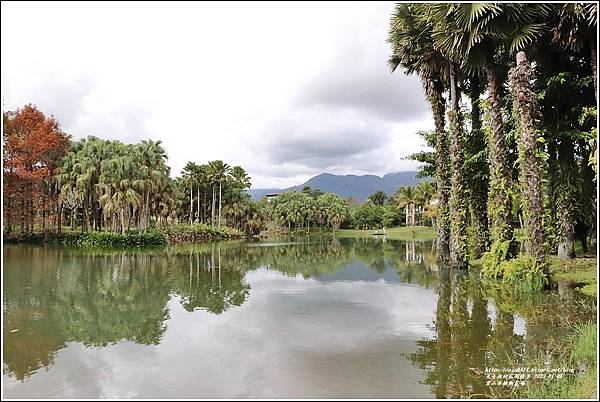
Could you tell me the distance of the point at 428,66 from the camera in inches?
707

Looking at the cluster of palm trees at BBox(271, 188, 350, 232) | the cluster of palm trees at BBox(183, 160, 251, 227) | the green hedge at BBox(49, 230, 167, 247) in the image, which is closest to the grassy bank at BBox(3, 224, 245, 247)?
the green hedge at BBox(49, 230, 167, 247)

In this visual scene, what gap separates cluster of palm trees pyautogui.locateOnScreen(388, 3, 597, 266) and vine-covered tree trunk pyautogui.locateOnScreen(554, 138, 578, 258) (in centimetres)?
10

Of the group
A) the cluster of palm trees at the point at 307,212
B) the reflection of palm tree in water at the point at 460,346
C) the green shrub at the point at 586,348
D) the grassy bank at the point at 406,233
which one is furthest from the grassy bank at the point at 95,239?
the cluster of palm trees at the point at 307,212

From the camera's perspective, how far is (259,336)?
320 inches

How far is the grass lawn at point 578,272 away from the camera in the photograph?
1113 cm

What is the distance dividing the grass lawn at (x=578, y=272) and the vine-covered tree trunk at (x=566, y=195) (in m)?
0.60

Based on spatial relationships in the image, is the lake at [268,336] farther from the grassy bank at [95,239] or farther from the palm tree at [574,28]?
the grassy bank at [95,239]

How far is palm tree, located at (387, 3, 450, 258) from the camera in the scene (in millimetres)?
16688

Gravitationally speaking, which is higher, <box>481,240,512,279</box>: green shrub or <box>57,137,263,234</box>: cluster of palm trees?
<box>57,137,263,234</box>: cluster of palm trees

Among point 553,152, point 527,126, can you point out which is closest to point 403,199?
point 553,152

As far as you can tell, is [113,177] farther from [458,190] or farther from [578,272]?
[578,272]

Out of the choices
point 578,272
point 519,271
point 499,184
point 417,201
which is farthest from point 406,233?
point 519,271

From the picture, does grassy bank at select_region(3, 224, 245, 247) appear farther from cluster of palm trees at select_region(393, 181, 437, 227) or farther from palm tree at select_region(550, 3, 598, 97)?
cluster of palm trees at select_region(393, 181, 437, 227)

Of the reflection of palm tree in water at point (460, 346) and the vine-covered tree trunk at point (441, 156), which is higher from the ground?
the vine-covered tree trunk at point (441, 156)
